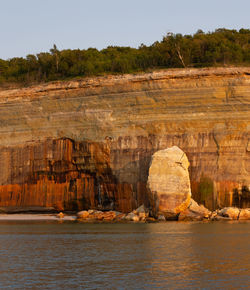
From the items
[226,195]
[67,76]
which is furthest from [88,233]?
[67,76]

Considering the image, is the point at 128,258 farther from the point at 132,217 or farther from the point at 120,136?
the point at 120,136

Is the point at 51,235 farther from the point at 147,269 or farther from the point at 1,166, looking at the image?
the point at 1,166

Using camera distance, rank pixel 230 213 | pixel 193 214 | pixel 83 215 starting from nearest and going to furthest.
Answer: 1. pixel 230 213
2. pixel 193 214
3. pixel 83 215

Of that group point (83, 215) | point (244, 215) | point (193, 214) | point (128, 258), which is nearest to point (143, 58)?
point (83, 215)

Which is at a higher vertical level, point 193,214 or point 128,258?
point 128,258

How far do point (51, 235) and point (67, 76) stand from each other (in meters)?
20.6

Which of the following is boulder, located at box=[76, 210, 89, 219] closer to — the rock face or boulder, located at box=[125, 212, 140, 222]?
boulder, located at box=[125, 212, 140, 222]

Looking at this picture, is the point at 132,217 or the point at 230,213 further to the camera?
the point at 132,217

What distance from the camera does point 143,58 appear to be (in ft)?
137

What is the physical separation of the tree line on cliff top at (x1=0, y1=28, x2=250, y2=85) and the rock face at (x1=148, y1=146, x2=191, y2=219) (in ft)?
30.9

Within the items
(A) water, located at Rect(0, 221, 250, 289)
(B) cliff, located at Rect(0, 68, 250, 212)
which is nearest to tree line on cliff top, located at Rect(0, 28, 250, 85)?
(B) cliff, located at Rect(0, 68, 250, 212)

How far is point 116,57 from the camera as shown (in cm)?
4369

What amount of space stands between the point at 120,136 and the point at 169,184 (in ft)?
20.4

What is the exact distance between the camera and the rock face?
30078mm
